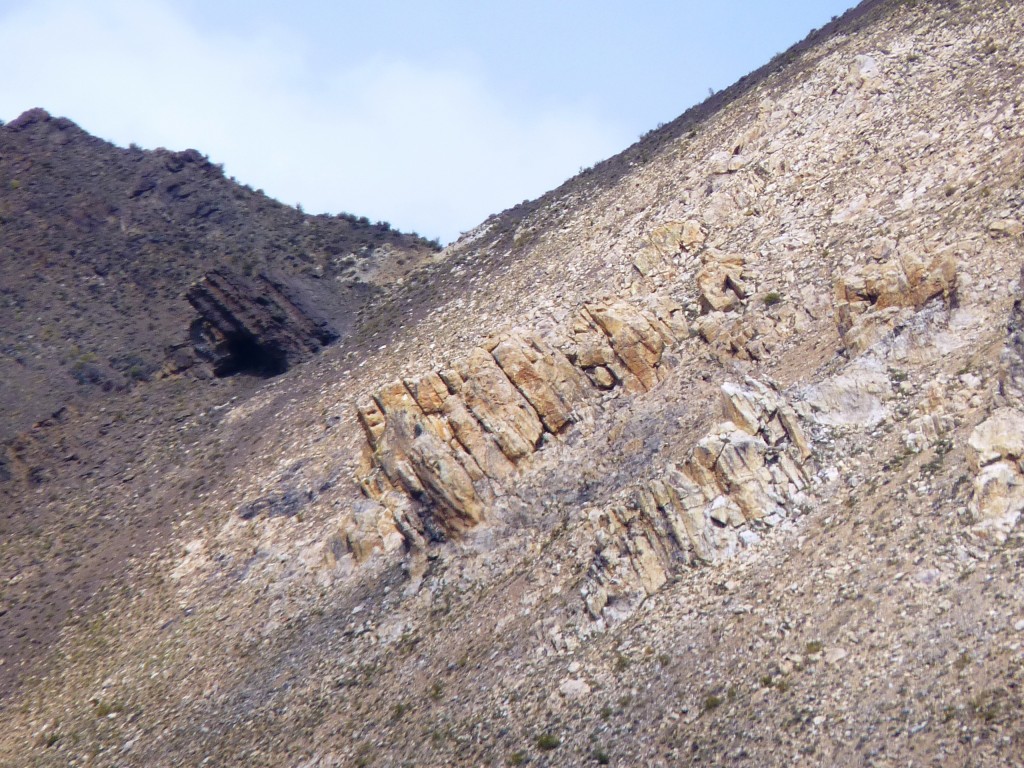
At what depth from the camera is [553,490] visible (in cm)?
Answer: 2892

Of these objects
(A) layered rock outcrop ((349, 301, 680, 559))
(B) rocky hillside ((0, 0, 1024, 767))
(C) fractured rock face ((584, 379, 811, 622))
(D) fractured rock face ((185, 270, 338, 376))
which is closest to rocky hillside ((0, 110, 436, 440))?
(D) fractured rock face ((185, 270, 338, 376))

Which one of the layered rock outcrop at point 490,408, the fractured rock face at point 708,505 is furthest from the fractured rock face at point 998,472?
the layered rock outcrop at point 490,408

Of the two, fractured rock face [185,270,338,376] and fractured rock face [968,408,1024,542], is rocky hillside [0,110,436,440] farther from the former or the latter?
fractured rock face [968,408,1024,542]

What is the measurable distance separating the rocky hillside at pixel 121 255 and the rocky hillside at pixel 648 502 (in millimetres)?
8203

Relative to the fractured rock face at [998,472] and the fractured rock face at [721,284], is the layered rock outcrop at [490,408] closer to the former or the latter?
the fractured rock face at [721,284]

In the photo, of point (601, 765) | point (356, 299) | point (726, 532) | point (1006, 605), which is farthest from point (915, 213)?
point (356, 299)

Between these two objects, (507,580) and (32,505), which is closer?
(507,580)

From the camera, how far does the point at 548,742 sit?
2214cm

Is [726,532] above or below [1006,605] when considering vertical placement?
above

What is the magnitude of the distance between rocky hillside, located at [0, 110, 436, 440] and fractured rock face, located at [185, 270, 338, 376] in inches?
28.5

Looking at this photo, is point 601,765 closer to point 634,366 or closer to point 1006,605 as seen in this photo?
point 1006,605

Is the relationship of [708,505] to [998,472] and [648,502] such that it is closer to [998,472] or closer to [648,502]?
[648,502]

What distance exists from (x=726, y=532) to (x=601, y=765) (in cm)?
578

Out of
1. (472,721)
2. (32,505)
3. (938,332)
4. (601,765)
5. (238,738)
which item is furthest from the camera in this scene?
(32,505)
